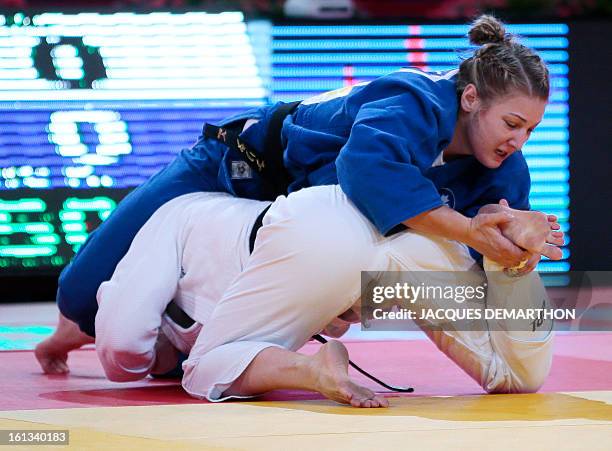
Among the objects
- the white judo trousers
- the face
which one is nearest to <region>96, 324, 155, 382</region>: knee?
the white judo trousers

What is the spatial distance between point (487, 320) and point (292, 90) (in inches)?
137

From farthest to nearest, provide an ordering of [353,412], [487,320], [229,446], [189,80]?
[189,80], [487,320], [353,412], [229,446]

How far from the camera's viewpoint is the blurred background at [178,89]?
5562 millimetres

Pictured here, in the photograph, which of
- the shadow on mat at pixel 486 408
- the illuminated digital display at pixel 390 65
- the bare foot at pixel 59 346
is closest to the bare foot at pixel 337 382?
the shadow on mat at pixel 486 408

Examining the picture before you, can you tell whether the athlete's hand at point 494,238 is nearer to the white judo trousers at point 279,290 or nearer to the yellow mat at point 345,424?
the white judo trousers at point 279,290

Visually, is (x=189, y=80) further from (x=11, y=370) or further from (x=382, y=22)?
(x=11, y=370)

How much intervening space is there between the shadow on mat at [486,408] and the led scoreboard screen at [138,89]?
3460 millimetres

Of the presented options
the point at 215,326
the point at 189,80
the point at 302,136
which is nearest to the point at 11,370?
the point at 215,326

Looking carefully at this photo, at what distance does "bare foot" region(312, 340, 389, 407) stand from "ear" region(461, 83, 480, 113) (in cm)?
66

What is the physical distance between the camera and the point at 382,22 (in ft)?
19.1

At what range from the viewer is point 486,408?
221cm

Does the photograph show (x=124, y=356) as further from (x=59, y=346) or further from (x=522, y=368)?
(x=522, y=368)

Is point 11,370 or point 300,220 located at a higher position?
point 300,220

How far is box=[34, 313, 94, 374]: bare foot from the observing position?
10.2ft
